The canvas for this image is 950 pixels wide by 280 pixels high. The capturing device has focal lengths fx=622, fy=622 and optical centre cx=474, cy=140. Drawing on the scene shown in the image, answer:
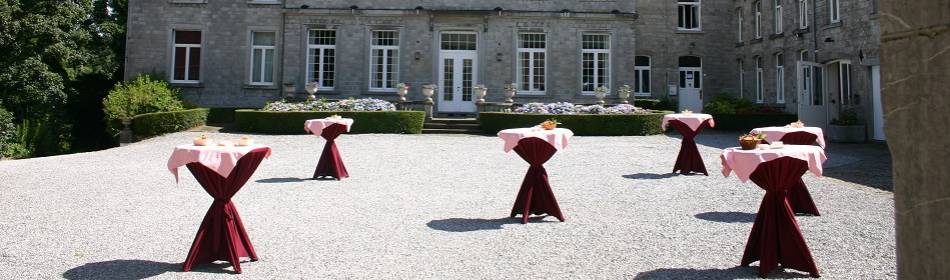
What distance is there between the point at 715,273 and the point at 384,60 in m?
18.3

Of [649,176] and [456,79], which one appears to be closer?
[649,176]

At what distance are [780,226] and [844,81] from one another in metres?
16.5

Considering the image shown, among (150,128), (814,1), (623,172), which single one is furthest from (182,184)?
(814,1)

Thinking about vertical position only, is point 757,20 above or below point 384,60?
above

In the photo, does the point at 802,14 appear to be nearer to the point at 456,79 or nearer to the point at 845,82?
the point at 845,82

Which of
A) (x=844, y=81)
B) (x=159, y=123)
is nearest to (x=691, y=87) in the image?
(x=844, y=81)

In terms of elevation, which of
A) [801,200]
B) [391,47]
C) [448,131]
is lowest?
[801,200]

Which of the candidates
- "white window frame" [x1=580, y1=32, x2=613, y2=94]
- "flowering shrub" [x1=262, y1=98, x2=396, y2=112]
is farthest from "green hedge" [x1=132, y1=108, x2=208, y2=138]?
"white window frame" [x1=580, y1=32, x2=613, y2=94]

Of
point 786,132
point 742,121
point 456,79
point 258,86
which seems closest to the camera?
point 786,132

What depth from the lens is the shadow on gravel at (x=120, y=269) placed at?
4402 millimetres

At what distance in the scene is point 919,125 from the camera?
1.36 meters

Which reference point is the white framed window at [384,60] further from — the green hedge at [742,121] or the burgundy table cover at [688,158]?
the burgundy table cover at [688,158]

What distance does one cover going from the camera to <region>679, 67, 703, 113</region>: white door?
26.3 m

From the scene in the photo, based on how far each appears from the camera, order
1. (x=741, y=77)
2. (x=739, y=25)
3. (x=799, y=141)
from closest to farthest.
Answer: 1. (x=799, y=141)
2. (x=741, y=77)
3. (x=739, y=25)
